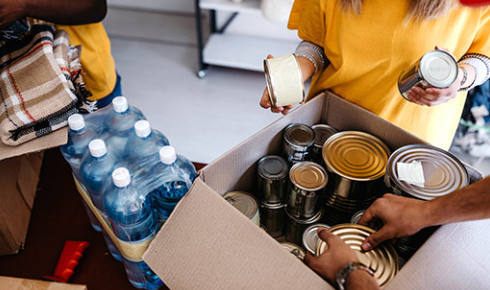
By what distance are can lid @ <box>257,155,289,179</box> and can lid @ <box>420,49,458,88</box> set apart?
43 cm

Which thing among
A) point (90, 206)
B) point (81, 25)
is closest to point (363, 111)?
point (90, 206)

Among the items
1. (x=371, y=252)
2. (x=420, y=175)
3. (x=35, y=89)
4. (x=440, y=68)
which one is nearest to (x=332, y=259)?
(x=371, y=252)

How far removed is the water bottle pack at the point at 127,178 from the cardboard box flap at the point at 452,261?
1.76 ft

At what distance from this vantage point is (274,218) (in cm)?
106

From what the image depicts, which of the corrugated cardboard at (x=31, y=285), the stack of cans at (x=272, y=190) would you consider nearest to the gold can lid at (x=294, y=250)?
the stack of cans at (x=272, y=190)

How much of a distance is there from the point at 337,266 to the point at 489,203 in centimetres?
31

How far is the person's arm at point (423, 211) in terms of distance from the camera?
28.3 inches

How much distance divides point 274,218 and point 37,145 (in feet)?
2.23

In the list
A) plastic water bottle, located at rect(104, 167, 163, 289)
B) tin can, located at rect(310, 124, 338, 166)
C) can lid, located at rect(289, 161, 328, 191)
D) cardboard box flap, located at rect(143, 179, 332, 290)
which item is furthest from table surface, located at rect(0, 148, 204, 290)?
tin can, located at rect(310, 124, 338, 166)

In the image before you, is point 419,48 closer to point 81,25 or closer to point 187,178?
point 187,178

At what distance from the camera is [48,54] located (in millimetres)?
1078

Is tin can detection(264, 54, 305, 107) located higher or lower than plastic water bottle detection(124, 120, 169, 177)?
higher

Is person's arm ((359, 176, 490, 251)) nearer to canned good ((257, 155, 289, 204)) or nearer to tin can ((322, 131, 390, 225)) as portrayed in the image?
tin can ((322, 131, 390, 225))

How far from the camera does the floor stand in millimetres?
2771
